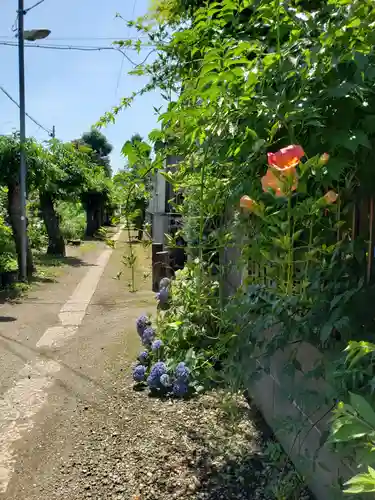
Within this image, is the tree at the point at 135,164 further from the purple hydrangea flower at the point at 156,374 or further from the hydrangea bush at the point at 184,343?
the purple hydrangea flower at the point at 156,374

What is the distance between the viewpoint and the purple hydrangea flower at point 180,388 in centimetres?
384

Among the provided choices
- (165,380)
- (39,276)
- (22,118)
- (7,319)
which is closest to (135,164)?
(165,380)

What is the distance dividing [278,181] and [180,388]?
2.62 metres

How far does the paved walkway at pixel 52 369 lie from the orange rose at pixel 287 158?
7.44 feet

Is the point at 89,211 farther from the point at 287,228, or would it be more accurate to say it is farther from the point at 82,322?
the point at 287,228

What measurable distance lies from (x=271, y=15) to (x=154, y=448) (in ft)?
8.29

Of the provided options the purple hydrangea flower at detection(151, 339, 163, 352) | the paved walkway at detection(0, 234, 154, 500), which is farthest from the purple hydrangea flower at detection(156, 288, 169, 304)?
the purple hydrangea flower at detection(151, 339, 163, 352)

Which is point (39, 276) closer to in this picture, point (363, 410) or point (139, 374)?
point (139, 374)

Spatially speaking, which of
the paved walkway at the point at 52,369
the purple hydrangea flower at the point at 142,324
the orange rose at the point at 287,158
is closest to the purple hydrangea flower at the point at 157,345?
the paved walkway at the point at 52,369

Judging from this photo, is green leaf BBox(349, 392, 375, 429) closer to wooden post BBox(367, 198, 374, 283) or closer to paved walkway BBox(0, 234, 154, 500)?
wooden post BBox(367, 198, 374, 283)

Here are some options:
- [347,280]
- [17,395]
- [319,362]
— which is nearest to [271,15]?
[347,280]

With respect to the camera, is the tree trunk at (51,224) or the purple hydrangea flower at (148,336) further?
the tree trunk at (51,224)

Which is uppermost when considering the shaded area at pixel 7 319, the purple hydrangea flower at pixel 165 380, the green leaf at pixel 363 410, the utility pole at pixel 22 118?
the utility pole at pixel 22 118

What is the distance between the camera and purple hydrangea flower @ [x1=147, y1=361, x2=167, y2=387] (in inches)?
159
